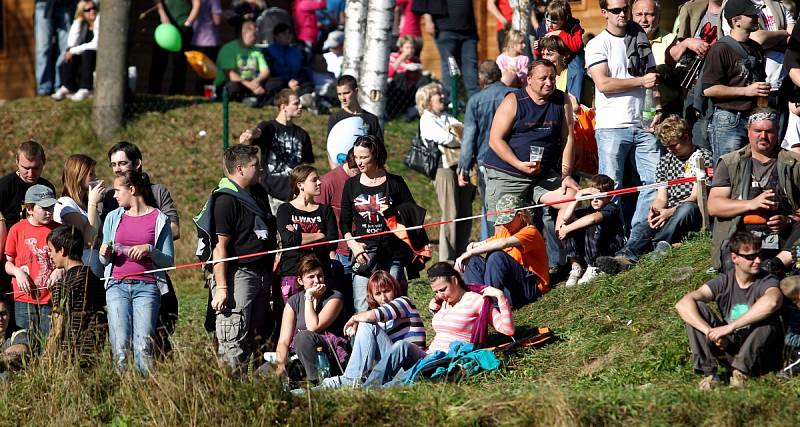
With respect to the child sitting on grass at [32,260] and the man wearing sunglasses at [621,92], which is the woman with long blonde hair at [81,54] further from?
the man wearing sunglasses at [621,92]

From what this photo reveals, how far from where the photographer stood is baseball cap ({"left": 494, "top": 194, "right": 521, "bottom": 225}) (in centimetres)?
1130

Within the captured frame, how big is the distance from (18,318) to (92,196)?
3.41ft

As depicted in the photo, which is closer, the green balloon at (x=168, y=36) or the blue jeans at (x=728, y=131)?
the blue jeans at (x=728, y=131)

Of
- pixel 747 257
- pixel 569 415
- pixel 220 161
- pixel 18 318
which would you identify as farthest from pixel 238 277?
pixel 220 161

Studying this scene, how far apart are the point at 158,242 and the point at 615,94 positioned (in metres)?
4.15

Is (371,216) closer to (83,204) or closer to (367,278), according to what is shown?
(367,278)

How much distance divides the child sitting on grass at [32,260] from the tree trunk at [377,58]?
578 cm

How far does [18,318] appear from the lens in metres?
10.1

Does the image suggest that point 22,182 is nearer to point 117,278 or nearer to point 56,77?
point 117,278

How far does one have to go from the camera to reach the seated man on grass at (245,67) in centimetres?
1781

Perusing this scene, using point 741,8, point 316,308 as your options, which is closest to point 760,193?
point 741,8

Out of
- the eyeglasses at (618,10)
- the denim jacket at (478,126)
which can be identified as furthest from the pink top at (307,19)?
the eyeglasses at (618,10)

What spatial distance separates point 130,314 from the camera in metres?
9.65

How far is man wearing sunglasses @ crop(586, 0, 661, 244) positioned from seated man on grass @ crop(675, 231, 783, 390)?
9.68ft
